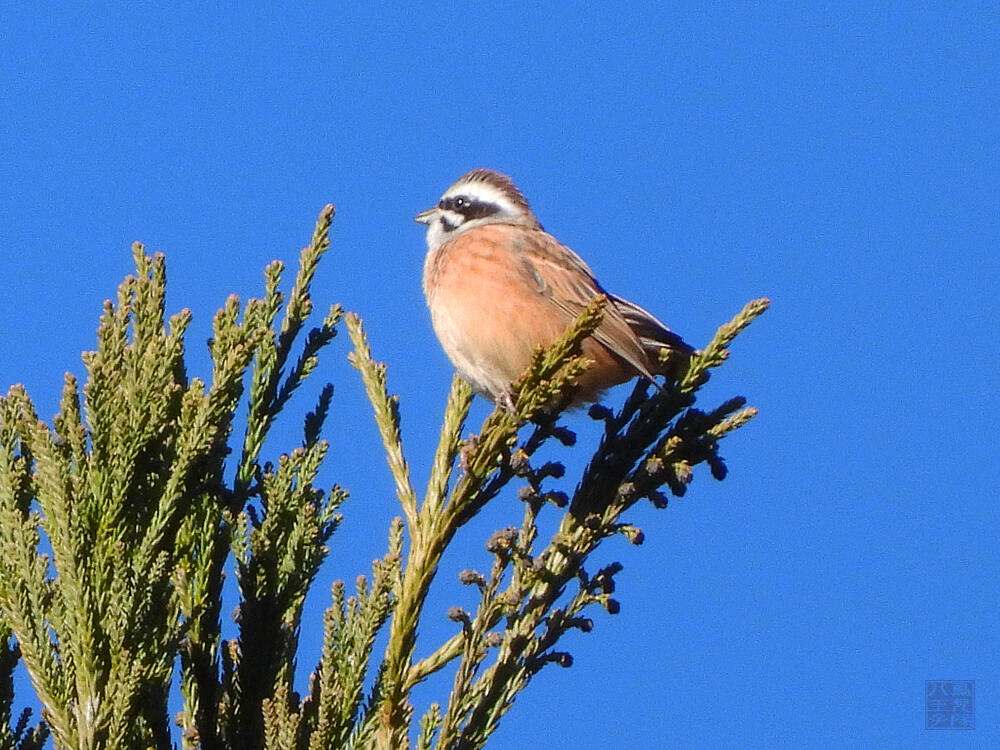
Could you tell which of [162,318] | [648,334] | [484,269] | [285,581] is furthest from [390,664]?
[484,269]

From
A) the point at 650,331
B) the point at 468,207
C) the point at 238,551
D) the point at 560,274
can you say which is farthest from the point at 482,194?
the point at 238,551

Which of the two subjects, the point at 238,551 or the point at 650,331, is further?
the point at 650,331

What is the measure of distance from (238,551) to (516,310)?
7.42 ft

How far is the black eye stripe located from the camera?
20.6 ft

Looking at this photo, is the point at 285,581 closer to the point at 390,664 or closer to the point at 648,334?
the point at 390,664

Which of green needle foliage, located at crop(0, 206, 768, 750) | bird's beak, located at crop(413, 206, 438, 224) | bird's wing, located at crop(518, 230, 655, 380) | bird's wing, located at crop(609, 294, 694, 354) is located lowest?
green needle foliage, located at crop(0, 206, 768, 750)

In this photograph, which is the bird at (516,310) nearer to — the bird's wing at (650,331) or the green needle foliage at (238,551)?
the bird's wing at (650,331)

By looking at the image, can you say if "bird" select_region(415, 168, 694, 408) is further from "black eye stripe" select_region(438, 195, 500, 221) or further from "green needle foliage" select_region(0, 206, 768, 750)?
"green needle foliage" select_region(0, 206, 768, 750)

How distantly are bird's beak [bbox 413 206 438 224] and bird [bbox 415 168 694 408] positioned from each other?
10 centimetres

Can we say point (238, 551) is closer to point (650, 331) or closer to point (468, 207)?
point (650, 331)

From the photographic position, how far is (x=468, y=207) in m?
6.30

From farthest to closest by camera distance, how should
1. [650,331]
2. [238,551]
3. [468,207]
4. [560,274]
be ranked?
[468,207] < [560,274] < [650,331] < [238,551]

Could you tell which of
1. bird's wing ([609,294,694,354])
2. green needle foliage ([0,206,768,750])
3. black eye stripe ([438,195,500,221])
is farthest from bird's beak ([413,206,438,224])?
green needle foliage ([0,206,768,750])

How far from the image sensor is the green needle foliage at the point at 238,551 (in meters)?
2.71
